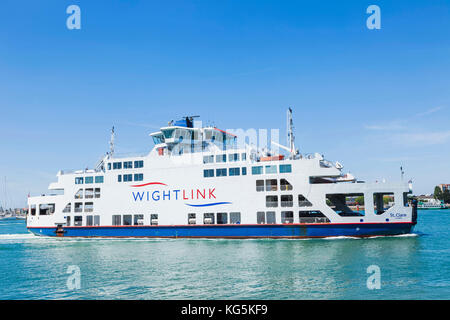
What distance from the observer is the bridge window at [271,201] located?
28141 mm

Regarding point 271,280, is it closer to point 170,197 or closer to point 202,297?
point 202,297

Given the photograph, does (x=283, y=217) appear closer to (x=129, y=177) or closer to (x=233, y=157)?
(x=233, y=157)

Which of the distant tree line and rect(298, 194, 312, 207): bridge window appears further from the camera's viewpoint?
the distant tree line

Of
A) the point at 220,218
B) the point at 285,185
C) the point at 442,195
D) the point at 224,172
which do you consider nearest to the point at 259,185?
the point at 285,185

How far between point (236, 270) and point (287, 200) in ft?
37.6

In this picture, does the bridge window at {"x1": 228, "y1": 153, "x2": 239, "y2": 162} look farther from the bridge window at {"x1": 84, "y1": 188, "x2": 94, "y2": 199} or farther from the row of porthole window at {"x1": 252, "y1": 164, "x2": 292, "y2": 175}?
the bridge window at {"x1": 84, "y1": 188, "x2": 94, "y2": 199}

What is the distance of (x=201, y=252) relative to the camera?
2341 cm

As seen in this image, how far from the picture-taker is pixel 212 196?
1163 inches

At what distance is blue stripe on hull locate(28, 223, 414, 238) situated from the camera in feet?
86.4

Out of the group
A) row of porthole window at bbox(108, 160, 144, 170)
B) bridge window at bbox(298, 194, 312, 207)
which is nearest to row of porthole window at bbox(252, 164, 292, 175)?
bridge window at bbox(298, 194, 312, 207)

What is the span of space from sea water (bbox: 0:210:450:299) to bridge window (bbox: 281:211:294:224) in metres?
1.93

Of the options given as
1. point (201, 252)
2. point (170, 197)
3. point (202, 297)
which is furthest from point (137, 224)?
point (202, 297)

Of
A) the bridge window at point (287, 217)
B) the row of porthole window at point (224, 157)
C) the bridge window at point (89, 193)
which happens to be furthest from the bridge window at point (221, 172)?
the bridge window at point (89, 193)

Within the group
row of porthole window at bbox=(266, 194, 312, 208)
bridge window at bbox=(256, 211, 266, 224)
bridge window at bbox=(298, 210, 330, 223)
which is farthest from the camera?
bridge window at bbox=(256, 211, 266, 224)
